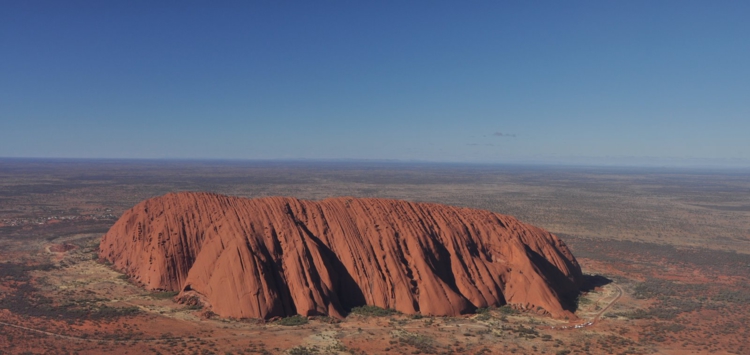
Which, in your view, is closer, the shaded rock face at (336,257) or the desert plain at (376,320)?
the desert plain at (376,320)

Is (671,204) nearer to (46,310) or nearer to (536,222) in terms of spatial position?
(536,222)

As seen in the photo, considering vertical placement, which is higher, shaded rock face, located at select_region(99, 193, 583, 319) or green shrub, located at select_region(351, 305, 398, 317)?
shaded rock face, located at select_region(99, 193, 583, 319)

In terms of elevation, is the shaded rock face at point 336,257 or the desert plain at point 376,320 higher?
the shaded rock face at point 336,257

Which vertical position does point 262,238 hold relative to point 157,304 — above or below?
above

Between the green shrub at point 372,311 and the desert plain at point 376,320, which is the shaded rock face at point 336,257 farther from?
the desert plain at point 376,320

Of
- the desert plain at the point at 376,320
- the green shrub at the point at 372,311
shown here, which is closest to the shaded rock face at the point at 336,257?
the green shrub at the point at 372,311

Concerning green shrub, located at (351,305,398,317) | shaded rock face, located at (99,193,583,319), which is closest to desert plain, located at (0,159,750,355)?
green shrub, located at (351,305,398,317)

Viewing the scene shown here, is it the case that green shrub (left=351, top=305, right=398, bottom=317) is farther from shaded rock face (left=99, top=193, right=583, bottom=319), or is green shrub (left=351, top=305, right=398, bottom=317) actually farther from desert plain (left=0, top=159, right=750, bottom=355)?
shaded rock face (left=99, top=193, right=583, bottom=319)

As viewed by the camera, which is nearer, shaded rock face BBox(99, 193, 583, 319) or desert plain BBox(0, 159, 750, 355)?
desert plain BBox(0, 159, 750, 355)

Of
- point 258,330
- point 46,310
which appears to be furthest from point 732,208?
point 46,310
